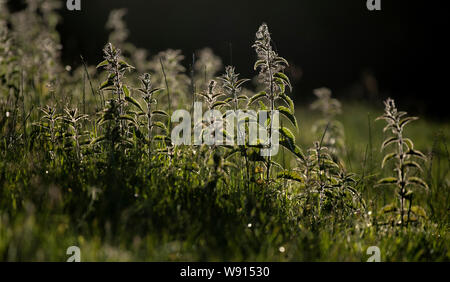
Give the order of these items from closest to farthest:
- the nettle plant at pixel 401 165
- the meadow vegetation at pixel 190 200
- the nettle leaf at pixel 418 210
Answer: the meadow vegetation at pixel 190 200 < the nettle plant at pixel 401 165 < the nettle leaf at pixel 418 210

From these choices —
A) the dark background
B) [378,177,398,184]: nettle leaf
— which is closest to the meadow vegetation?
[378,177,398,184]: nettle leaf

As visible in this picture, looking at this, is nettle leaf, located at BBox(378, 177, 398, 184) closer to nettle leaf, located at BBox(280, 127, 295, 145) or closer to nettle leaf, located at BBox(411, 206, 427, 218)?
nettle leaf, located at BBox(411, 206, 427, 218)

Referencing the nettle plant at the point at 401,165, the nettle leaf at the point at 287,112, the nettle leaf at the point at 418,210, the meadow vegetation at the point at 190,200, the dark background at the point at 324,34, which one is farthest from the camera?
the dark background at the point at 324,34

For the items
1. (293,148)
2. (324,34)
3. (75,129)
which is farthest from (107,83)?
(324,34)

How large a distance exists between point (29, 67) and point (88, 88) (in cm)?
78

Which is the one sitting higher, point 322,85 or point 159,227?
point 322,85

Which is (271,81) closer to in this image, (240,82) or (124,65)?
(240,82)

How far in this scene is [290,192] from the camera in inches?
131

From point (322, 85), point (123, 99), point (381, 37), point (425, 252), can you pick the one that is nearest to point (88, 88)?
point (123, 99)

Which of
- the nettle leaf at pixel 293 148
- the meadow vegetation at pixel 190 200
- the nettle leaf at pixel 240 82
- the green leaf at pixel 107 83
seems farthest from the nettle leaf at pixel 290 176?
the green leaf at pixel 107 83

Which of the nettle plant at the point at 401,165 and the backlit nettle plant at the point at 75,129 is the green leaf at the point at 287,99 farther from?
the backlit nettle plant at the point at 75,129

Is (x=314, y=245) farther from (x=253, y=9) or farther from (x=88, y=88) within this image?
(x=253, y=9)

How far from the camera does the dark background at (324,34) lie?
1712 centimetres
